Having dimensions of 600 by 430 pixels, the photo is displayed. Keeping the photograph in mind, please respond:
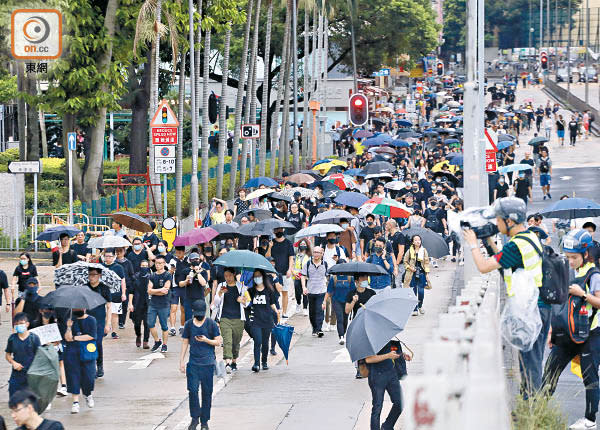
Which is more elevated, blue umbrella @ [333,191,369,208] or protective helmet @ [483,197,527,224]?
protective helmet @ [483,197,527,224]

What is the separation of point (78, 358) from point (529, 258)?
7.51 metres

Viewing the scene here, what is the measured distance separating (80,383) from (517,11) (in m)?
190

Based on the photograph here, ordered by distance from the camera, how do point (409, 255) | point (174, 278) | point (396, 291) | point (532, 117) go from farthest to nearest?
point (532, 117) < point (409, 255) < point (174, 278) < point (396, 291)

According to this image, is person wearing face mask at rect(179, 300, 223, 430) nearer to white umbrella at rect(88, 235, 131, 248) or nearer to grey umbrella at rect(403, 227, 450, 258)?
white umbrella at rect(88, 235, 131, 248)

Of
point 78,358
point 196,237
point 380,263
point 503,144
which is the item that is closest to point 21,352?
point 78,358

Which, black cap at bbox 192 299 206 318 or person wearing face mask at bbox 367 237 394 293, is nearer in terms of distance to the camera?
black cap at bbox 192 299 206 318

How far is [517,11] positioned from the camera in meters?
198

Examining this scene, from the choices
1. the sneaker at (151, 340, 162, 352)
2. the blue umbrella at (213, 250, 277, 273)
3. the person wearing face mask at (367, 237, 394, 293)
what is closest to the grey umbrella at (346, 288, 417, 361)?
the blue umbrella at (213, 250, 277, 273)

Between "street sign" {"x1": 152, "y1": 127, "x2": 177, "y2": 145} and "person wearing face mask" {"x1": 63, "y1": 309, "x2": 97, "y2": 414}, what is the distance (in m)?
11.2

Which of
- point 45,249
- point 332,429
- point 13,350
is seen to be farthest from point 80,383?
point 45,249

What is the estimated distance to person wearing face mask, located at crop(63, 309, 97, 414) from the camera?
1521 centimetres

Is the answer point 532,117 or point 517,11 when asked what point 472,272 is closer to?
point 532,117

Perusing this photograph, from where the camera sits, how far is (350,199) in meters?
27.0

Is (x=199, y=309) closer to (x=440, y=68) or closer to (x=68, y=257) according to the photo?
(x=68, y=257)
